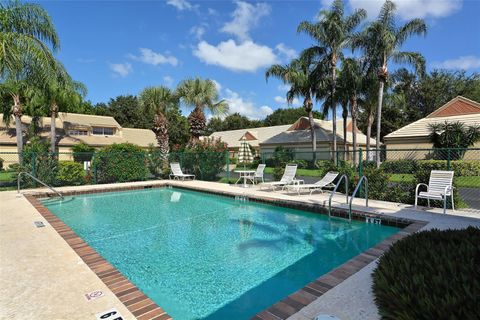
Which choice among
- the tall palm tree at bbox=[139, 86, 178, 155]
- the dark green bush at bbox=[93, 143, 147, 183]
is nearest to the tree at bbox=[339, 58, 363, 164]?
the tall palm tree at bbox=[139, 86, 178, 155]

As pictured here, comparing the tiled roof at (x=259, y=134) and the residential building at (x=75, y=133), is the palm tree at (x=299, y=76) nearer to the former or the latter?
the tiled roof at (x=259, y=134)

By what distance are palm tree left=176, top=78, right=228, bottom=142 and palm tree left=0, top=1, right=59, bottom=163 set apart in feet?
30.6

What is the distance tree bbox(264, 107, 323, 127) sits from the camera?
61844 mm

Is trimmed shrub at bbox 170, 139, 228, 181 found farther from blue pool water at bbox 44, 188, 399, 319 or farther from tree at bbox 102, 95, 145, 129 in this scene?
tree at bbox 102, 95, 145, 129

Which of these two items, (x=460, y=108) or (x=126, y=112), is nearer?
(x=460, y=108)

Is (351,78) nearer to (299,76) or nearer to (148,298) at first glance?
(299,76)

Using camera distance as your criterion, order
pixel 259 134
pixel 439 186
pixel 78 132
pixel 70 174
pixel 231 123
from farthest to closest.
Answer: pixel 231 123
pixel 259 134
pixel 78 132
pixel 70 174
pixel 439 186

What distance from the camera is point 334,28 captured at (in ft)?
66.0

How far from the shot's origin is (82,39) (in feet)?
55.4

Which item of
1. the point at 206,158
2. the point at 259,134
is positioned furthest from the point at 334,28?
the point at 259,134

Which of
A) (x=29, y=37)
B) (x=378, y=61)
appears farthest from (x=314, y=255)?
(x=378, y=61)

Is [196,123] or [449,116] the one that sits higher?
[449,116]

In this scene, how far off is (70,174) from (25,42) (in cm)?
684

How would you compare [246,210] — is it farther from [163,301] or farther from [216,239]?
[163,301]
